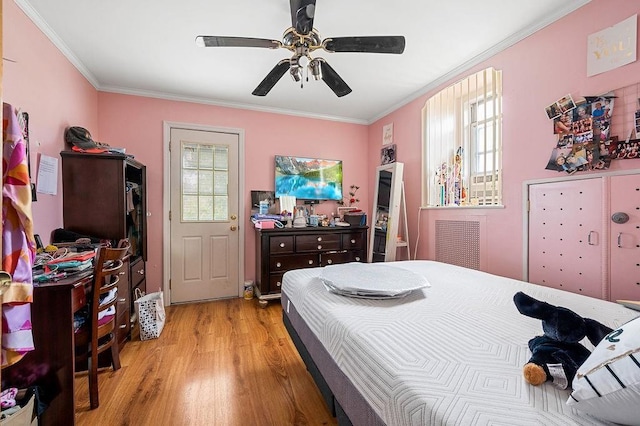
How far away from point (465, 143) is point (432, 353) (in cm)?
230

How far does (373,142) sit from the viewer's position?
3963 mm

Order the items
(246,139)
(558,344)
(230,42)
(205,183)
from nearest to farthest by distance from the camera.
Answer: (558,344) < (230,42) < (205,183) < (246,139)

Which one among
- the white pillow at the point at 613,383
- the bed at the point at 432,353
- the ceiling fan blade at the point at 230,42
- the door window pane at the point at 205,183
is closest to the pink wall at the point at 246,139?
the door window pane at the point at 205,183

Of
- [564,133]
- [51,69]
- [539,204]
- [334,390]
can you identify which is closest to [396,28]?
[564,133]

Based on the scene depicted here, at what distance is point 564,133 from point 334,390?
2.08 meters

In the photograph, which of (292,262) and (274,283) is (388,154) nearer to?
(292,262)

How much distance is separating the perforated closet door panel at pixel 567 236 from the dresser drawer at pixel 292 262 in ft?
6.74

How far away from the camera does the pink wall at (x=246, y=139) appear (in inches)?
118

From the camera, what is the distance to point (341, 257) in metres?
3.40

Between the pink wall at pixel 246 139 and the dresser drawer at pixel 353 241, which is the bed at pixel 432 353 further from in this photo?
the pink wall at pixel 246 139

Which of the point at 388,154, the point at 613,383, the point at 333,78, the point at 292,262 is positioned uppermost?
the point at 333,78

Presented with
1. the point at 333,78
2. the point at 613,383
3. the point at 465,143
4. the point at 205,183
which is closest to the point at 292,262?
the point at 205,183

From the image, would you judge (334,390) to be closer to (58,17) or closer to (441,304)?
(441,304)

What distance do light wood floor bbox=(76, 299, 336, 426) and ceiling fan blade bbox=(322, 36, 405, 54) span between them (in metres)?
2.12
